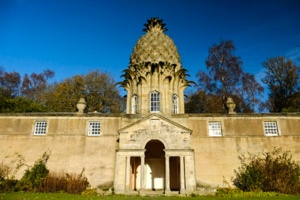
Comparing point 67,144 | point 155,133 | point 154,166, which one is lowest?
point 154,166

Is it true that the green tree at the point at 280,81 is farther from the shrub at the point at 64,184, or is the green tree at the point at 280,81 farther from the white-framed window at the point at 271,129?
the shrub at the point at 64,184

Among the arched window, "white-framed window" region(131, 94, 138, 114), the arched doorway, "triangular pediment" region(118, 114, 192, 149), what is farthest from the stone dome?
the arched doorway

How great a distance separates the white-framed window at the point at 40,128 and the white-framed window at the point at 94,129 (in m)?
4.19

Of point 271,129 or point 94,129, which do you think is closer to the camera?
point 271,129

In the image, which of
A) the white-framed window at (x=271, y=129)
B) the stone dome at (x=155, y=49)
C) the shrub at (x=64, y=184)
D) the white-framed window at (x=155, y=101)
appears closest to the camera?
the shrub at (x=64, y=184)

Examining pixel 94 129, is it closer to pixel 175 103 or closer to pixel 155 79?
pixel 155 79

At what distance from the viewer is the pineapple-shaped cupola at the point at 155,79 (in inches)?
917

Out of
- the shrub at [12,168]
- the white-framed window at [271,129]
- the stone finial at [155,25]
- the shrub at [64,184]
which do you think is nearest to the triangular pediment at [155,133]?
the shrub at [64,184]

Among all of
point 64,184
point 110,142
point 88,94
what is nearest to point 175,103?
point 110,142

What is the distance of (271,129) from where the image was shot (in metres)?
21.6

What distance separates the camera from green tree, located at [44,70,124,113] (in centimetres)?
3738

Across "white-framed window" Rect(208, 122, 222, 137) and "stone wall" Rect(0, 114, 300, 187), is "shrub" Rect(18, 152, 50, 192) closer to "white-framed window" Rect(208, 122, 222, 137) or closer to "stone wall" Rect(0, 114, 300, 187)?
"stone wall" Rect(0, 114, 300, 187)

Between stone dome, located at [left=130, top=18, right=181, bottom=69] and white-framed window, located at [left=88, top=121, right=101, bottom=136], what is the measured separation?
7.47 meters

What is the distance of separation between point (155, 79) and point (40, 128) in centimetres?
1191
